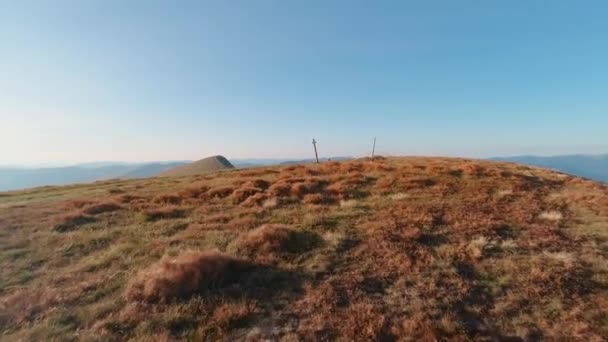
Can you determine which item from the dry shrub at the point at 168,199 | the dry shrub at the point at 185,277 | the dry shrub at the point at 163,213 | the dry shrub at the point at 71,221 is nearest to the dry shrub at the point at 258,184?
the dry shrub at the point at 168,199

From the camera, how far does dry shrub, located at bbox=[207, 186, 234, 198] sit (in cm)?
2448

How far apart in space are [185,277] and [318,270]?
3983 millimetres

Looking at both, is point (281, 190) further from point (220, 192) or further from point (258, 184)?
point (220, 192)

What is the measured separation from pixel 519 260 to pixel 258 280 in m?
8.38

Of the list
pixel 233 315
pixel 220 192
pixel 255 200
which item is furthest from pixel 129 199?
pixel 233 315

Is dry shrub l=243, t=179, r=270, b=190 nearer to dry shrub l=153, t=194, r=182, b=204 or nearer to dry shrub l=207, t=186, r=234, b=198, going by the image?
dry shrub l=207, t=186, r=234, b=198

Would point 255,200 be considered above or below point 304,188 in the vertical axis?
below

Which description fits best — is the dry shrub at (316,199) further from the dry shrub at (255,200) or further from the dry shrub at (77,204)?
the dry shrub at (77,204)

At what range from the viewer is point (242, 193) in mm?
23500

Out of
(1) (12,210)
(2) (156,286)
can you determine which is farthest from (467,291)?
(1) (12,210)

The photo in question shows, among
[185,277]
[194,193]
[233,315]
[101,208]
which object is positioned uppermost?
[194,193]

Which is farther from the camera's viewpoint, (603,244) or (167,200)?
(167,200)

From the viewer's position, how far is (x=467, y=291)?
9859mm

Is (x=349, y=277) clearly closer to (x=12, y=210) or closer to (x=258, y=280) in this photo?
(x=258, y=280)
